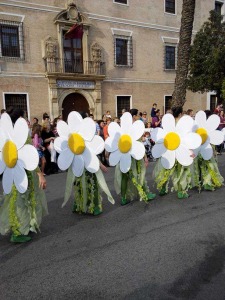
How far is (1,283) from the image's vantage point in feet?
8.79

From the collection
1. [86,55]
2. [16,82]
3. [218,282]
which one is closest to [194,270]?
[218,282]

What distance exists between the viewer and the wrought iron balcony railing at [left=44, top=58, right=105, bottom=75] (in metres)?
14.6

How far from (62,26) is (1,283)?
14.7 meters

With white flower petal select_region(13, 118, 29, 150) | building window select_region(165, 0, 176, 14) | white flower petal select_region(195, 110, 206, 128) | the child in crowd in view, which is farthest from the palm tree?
building window select_region(165, 0, 176, 14)

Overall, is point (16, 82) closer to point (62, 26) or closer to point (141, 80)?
point (62, 26)

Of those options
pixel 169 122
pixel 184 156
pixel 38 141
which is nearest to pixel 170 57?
pixel 38 141

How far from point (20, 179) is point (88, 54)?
13795 millimetres

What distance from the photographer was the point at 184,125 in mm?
4688

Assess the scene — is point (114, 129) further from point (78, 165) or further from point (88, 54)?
point (88, 54)

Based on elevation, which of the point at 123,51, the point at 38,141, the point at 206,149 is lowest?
the point at 38,141

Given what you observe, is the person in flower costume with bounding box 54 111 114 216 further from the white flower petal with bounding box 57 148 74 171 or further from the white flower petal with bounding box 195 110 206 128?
the white flower petal with bounding box 195 110 206 128

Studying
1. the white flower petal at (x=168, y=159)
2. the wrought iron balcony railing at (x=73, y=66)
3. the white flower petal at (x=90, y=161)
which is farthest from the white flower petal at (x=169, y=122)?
the wrought iron balcony railing at (x=73, y=66)

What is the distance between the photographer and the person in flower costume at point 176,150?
4672mm

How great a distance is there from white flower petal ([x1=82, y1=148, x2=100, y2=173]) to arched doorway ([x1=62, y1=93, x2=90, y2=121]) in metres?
12.0
